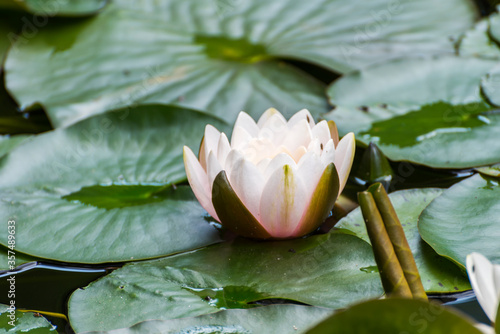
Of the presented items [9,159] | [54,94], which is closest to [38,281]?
[9,159]

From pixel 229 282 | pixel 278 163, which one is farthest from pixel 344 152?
pixel 229 282

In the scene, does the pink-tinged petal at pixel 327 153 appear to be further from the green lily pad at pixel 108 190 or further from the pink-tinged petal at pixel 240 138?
the green lily pad at pixel 108 190

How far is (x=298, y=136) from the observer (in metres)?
1.18

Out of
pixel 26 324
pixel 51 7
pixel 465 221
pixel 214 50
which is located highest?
pixel 51 7

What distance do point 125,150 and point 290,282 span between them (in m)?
0.74

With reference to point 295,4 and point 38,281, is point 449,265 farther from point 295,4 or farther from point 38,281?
point 295,4

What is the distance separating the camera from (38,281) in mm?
1148

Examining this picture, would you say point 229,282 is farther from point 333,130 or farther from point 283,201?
point 333,130

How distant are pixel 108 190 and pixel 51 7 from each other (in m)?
1.18

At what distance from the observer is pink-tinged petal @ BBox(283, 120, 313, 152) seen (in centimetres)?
117

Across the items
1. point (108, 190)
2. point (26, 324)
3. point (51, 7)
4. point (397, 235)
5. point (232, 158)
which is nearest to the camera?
point (397, 235)

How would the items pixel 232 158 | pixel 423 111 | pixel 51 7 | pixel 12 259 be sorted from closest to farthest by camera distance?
pixel 232 158 < pixel 12 259 < pixel 423 111 < pixel 51 7

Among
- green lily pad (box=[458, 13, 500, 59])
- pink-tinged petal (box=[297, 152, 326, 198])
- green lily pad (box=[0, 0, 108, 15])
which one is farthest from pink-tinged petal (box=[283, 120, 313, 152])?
green lily pad (box=[0, 0, 108, 15])

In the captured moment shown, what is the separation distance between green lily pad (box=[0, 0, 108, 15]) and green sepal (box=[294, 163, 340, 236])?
1527 millimetres
